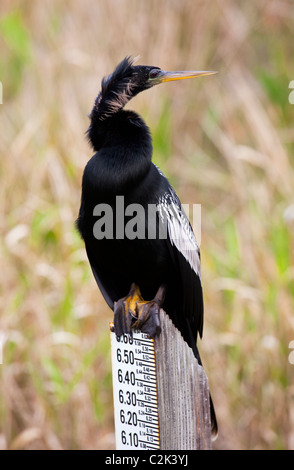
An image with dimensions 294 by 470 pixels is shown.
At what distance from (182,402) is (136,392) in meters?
0.14

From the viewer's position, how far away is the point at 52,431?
9.87 ft

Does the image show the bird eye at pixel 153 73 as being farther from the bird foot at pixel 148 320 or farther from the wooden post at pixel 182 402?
the wooden post at pixel 182 402

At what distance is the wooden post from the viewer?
1651mm

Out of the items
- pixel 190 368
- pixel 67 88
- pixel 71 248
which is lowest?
pixel 190 368

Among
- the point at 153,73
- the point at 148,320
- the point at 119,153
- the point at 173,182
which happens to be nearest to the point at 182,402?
the point at 148,320

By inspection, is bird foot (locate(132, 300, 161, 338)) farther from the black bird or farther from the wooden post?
the wooden post

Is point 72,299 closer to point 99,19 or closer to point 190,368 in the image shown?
point 190,368

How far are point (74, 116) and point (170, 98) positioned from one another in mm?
923

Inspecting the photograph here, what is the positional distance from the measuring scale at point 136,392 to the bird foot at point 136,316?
0.03m

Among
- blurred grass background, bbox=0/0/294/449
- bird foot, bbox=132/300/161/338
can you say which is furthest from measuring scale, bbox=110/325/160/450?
blurred grass background, bbox=0/0/294/449

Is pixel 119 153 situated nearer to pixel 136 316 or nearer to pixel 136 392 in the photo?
pixel 136 316

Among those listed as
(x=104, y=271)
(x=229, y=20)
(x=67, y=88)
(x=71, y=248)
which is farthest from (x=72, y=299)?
(x=229, y=20)

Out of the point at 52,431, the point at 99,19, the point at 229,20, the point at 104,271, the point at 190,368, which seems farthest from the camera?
the point at 229,20

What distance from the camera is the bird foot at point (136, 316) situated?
1802mm
